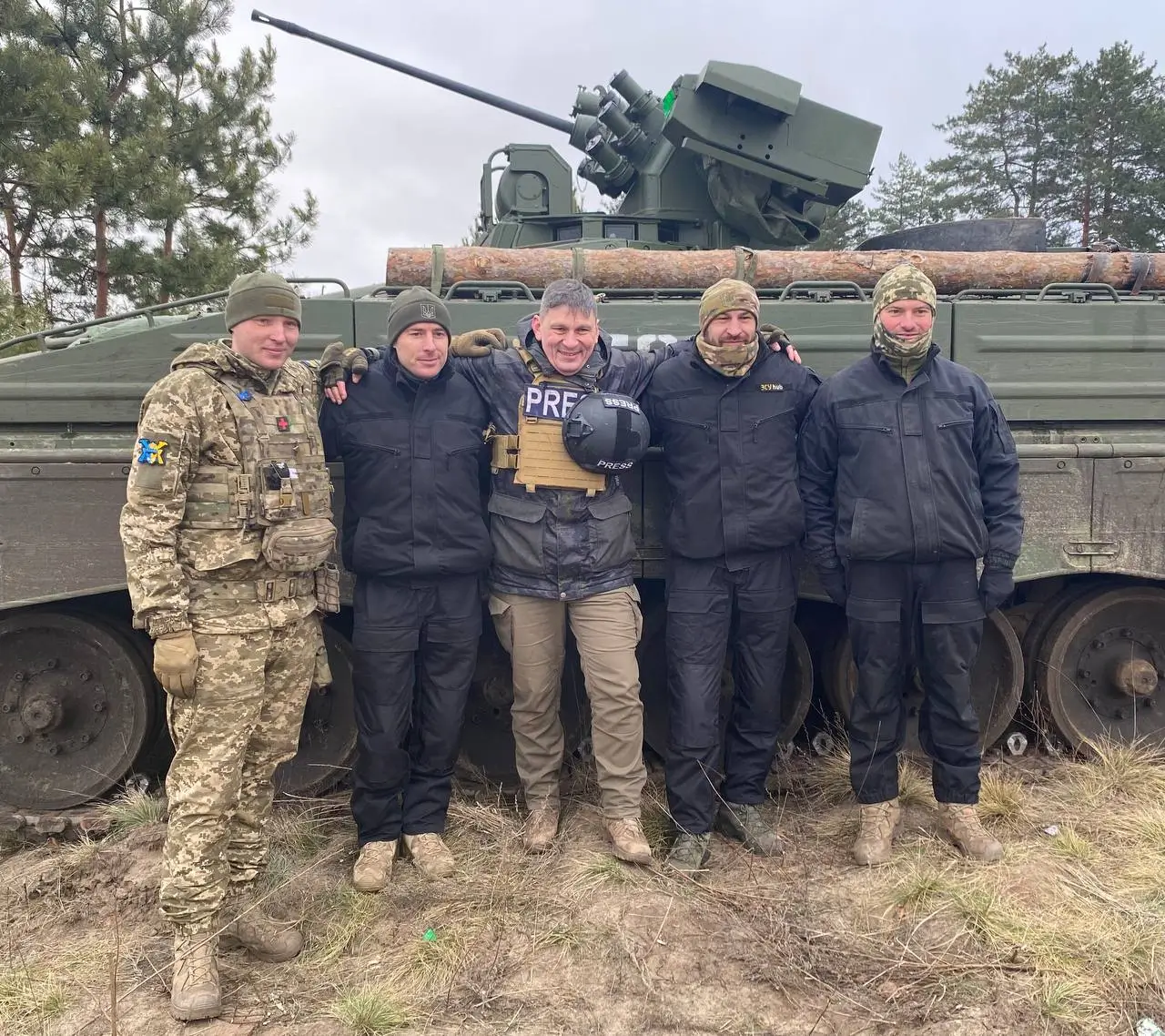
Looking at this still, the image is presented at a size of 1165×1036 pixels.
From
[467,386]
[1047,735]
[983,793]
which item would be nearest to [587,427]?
[467,386]

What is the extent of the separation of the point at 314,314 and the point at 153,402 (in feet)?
5.48

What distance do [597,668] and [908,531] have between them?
1.38 metres

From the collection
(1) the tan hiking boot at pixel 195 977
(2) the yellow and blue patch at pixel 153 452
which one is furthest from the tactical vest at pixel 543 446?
(1) the tan hiking boot at pixel 195 977

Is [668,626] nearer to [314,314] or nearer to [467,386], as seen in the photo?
[467,386]

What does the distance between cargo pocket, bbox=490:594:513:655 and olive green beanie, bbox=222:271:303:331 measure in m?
1.48

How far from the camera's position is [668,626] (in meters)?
4.26

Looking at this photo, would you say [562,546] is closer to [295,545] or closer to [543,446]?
[543,446]

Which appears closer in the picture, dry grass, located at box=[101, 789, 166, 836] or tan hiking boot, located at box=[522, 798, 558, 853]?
tan hiking boot, located at box=[522, 798, 558, 853]

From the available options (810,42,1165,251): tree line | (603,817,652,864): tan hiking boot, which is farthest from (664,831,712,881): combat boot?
(810,42,1165,251): tree line

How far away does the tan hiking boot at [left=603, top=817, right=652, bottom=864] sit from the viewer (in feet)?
13.3

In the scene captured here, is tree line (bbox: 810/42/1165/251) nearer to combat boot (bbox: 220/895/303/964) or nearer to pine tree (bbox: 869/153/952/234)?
pine tree (bbox: 869/153/952/234)

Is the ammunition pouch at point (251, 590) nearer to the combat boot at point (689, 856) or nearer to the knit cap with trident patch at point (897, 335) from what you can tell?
the combat boot at point (689, 856)

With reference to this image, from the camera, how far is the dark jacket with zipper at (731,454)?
4.08m

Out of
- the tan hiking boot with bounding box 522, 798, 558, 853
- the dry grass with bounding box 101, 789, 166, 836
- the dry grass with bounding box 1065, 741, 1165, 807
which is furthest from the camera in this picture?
the dry grass with bounding box 1065, 741, 1165, 807
